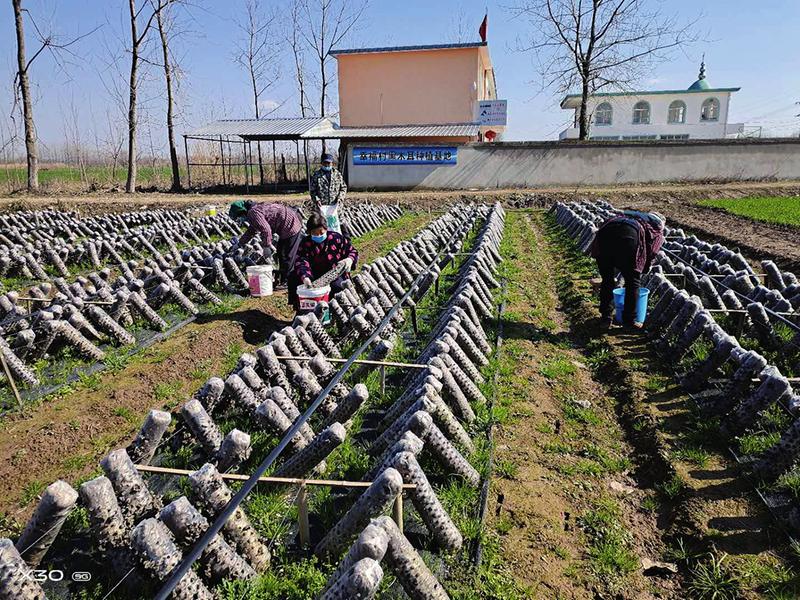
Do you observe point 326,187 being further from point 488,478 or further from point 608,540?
point 608,540

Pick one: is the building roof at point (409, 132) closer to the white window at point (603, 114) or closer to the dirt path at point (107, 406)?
the dirt path at point (107, 406)

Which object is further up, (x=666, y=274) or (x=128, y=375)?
(x=666, y=274)

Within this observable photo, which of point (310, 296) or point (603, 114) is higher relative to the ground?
point (603, 114)

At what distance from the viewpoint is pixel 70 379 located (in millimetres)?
5707

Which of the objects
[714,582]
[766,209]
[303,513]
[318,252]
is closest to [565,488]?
[714,582]

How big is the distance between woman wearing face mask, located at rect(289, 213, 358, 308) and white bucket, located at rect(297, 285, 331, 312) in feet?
1.21

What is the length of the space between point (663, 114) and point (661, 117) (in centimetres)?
31

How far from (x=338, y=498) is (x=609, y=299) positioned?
15.6 feet

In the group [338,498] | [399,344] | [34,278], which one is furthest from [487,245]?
[34,278]

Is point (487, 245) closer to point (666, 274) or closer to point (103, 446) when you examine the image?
point (666, 274)

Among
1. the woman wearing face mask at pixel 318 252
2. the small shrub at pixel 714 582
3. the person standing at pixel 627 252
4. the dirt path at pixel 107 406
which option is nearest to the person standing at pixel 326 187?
the dirt path at pixel 107 406

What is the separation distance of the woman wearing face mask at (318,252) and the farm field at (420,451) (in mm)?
699

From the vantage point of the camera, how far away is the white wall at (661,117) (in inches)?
2036

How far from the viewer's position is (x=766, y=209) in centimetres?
1759
